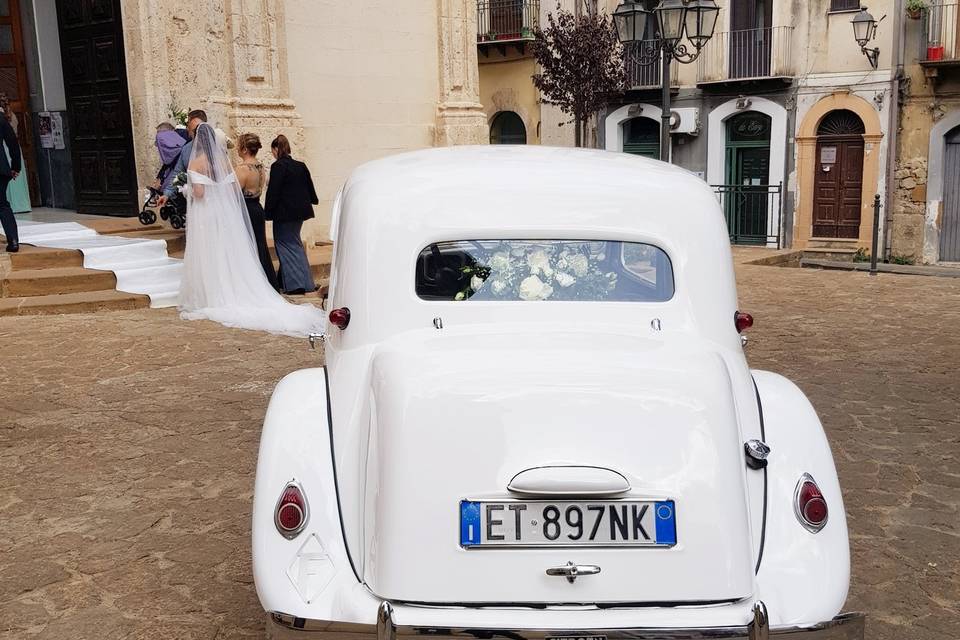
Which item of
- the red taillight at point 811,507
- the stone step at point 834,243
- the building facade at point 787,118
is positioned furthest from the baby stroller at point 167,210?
the stone step at point 834,243

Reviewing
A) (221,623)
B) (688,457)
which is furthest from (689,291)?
(221,623)

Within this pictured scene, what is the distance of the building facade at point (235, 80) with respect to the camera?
12.3m

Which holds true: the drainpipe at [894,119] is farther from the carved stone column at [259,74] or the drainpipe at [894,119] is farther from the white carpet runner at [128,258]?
the white carpet runner at [128,258]

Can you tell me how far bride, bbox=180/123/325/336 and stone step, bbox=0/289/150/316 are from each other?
72 cm

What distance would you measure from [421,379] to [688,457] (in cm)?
79

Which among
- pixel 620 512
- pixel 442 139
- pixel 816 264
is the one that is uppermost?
pixel 442 139

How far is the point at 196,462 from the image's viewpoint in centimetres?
548

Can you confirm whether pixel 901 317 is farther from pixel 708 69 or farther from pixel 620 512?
pixel 708 69

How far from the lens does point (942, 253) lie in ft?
71.4

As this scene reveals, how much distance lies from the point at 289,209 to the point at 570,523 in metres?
8.64

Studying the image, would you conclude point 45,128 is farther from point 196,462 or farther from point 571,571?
point 571,571

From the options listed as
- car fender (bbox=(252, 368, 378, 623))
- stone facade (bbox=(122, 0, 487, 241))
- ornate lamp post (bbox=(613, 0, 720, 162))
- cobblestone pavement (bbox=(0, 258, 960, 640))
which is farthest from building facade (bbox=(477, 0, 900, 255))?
car fender (bbox=(252, 368, 378, 623))

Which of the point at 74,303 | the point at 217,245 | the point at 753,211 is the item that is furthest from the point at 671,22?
the point at 753,211

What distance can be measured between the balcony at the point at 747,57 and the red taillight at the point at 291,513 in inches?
864
